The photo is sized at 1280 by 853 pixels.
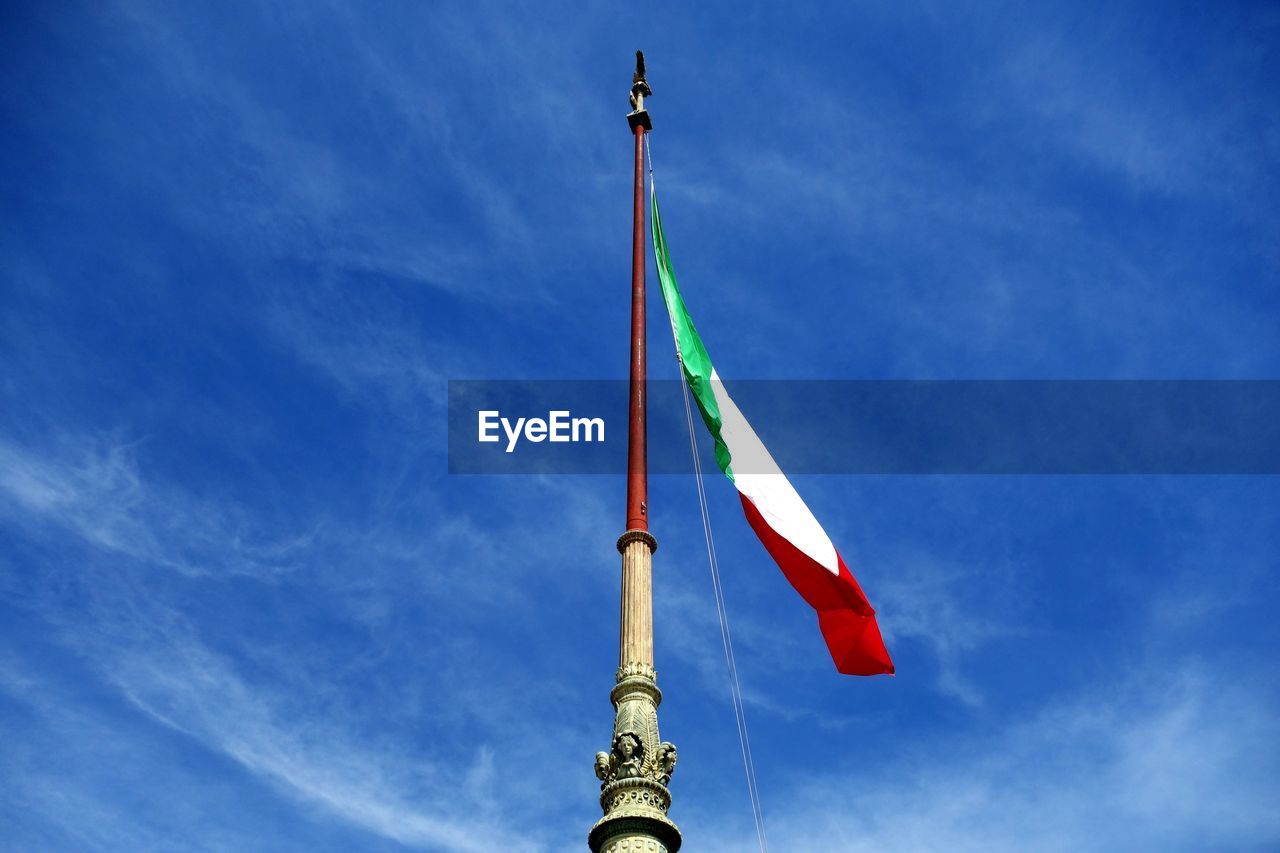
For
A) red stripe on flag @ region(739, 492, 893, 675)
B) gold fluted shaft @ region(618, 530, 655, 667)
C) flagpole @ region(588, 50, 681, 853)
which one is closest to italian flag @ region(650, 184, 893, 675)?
red stripe on flag @ region(739, 492, 893, 675)

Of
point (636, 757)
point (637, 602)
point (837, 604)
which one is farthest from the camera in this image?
point (837, 604)

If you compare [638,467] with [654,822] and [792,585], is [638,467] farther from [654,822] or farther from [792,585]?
[654,822]

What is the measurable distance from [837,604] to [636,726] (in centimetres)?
537

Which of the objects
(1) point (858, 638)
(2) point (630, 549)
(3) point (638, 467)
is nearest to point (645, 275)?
(3) point (638, 467)

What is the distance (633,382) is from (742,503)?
9.15 ft

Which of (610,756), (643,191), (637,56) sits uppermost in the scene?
(637,56)

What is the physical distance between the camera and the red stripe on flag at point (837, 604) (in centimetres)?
1648

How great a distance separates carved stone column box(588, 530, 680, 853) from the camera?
1203 centimetres

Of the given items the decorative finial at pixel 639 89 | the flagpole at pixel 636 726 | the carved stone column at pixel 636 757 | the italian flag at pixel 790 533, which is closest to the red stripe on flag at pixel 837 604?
the italian flag at pixel 790 533

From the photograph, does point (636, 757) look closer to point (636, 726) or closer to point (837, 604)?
point (636, 726)

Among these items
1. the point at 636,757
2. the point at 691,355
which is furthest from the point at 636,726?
the point at 691,355

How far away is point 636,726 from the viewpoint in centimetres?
1283

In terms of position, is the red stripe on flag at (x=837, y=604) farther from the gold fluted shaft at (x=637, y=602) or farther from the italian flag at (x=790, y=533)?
the gold fluted shaft at (x=637, y=602)

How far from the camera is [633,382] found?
1680cm
